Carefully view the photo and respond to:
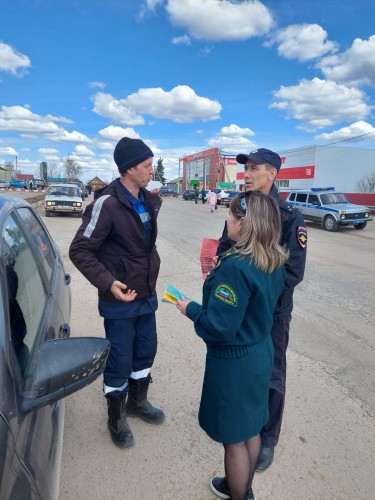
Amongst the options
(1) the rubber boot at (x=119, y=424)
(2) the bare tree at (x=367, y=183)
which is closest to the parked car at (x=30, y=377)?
(1) the rubber boot at (x=119, y=424)

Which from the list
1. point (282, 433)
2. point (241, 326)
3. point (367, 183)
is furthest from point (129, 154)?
point (367, 183)

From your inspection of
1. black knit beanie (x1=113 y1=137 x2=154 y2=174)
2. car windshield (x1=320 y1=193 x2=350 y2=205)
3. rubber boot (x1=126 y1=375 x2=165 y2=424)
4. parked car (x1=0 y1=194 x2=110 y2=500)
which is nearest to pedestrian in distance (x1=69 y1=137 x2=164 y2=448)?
black knit beanie (x1=113 y1=137 x2=154 y2=174)

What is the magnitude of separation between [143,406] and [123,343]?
0.64m

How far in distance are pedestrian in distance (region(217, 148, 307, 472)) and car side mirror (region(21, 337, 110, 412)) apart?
106cm

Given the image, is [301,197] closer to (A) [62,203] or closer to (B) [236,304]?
(A) [62,203]

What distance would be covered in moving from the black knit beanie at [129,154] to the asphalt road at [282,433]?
5.94 feet

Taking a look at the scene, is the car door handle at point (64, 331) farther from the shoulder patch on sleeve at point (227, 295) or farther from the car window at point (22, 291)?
the shoulder patch on sleeve at point (227, 295)

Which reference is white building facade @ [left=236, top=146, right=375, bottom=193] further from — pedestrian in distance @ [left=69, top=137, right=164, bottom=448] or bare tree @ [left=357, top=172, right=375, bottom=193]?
pedestrian in distance @ [left=69, top=137, right=164, bottom=448]

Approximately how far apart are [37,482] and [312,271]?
23.6ft

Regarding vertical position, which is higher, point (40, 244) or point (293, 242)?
point (293, 242)

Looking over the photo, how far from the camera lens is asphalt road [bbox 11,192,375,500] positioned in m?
2.16

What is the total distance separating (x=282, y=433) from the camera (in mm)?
2639

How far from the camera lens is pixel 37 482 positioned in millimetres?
1205

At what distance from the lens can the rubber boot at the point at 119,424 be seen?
2.46m
